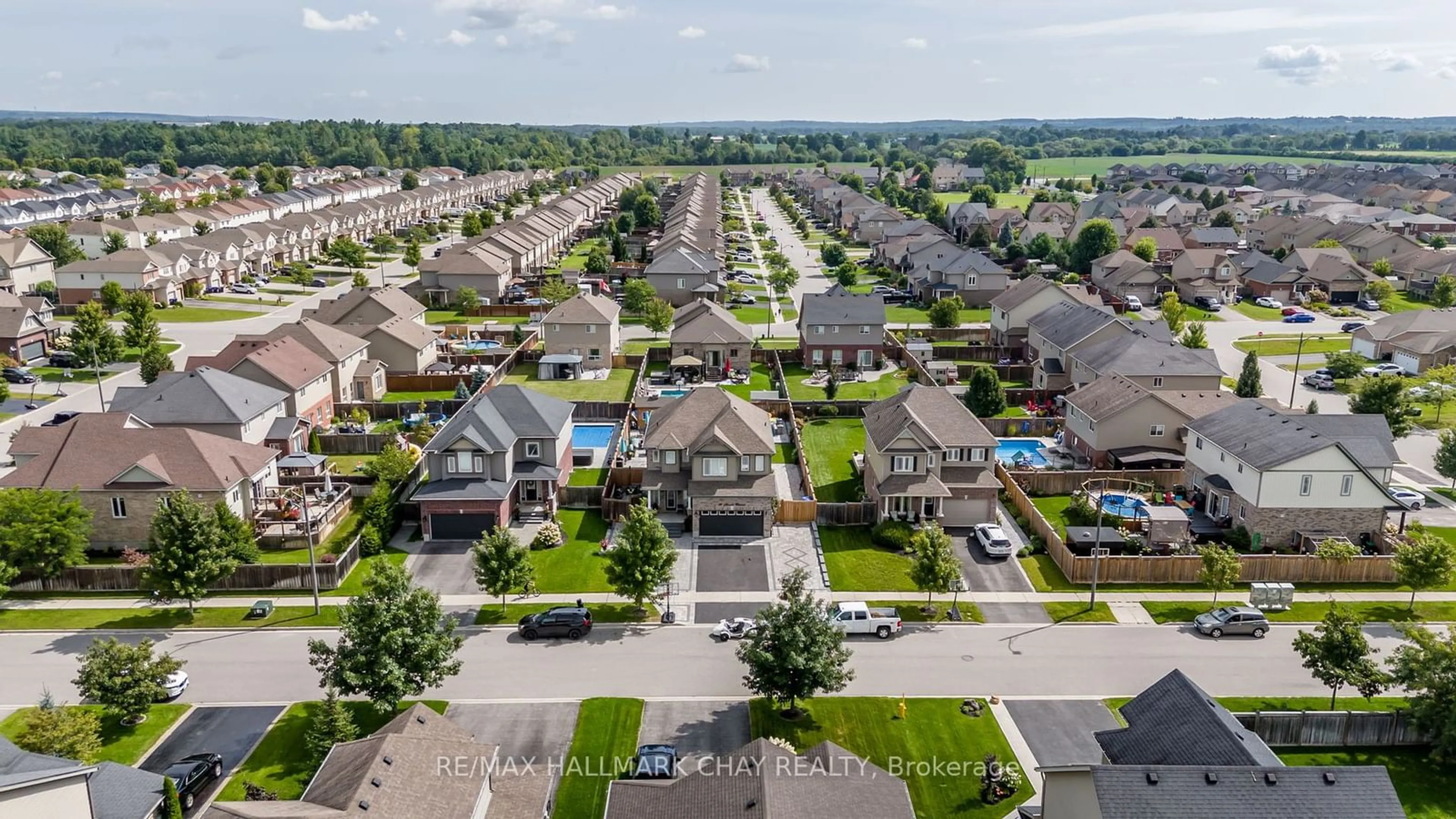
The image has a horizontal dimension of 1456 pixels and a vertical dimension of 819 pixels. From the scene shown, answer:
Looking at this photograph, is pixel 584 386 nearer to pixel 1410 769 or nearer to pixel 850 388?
pixel 850 388

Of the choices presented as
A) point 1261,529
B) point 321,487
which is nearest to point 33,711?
point 321,487

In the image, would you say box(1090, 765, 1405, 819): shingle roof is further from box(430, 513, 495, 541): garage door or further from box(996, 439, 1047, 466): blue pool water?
box(996, 439, 1047, 466): blue pool water

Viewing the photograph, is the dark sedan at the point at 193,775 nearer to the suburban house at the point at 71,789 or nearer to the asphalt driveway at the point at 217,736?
the asphalt driveway at the point at 217,736

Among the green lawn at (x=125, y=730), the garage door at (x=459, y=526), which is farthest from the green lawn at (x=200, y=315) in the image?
the green lawn at (x=125, y=730)

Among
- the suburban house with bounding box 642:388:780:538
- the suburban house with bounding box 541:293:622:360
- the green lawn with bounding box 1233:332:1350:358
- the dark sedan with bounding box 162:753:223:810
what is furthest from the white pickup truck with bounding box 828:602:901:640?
the green lawn with bounding box 1233:332:1350:358

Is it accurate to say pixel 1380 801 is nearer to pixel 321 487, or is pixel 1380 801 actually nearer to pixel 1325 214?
pixel 321 487

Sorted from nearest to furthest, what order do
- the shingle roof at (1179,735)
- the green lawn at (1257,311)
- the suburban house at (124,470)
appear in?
1. the shingle roof at (1179,735)
2. the suburban house at (124,470)
3. the green lawn at (1257,311)
